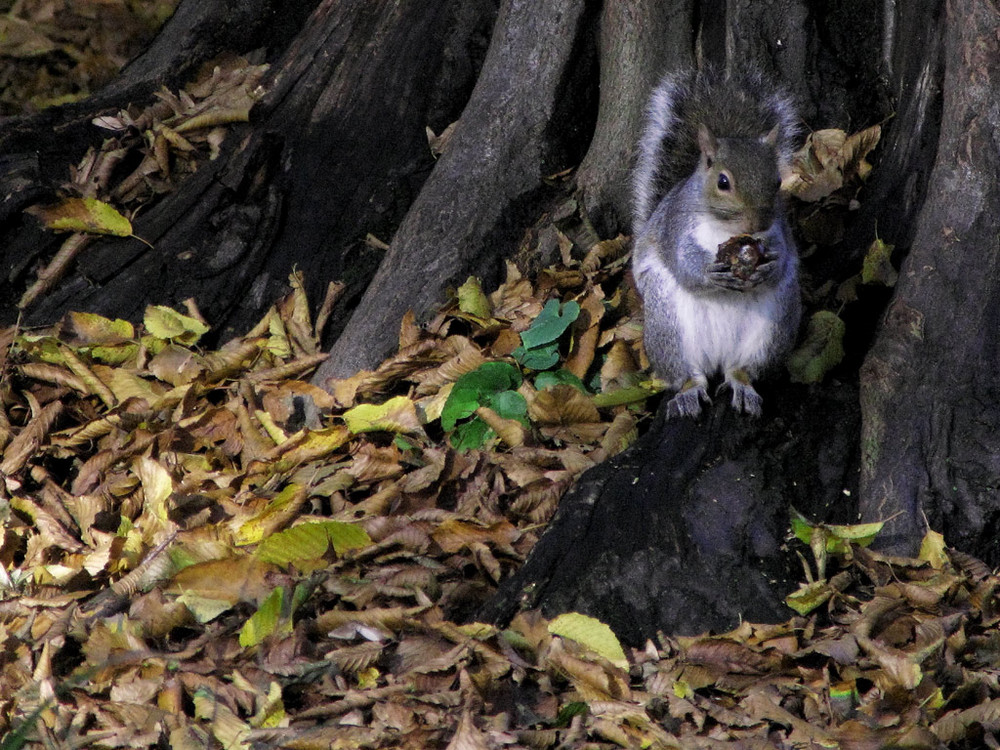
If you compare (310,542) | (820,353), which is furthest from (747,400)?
(310,542)

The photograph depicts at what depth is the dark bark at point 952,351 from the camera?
2541mm

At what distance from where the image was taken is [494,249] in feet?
12.1

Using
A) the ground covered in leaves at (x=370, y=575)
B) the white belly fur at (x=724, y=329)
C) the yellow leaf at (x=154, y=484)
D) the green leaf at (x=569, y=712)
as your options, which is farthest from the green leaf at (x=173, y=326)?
the green leaf at (x=569, y=712)

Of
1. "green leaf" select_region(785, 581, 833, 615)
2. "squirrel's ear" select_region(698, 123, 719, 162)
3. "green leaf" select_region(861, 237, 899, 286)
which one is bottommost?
"green leaf" select_region(785, 581, 833, 615)

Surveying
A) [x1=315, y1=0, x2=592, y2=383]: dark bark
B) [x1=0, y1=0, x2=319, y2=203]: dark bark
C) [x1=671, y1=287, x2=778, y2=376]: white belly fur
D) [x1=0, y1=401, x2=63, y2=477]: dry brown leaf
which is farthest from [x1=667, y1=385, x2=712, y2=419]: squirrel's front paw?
[x1=0, y1=0, x2=319, y2=203]: dark bark

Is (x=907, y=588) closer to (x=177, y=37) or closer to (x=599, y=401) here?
(x=599, y=401)

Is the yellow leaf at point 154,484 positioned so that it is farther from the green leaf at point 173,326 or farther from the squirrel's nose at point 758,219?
the squirrel's nose at point 758,219

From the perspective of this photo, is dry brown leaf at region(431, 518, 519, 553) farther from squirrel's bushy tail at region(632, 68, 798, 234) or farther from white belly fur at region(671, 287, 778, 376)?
squirrel's bushy tail at region(632, 68, 798, 234)

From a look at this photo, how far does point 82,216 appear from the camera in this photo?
12.8 ft

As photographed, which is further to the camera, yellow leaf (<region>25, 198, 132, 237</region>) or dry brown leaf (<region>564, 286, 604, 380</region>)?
yellow leaf (<region>25, 198, 132, 237</region>)

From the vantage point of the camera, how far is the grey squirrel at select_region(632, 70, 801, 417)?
288cm

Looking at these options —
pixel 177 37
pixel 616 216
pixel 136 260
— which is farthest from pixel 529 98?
pixel 177 37

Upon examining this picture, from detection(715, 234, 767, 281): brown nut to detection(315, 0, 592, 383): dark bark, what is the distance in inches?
39.7

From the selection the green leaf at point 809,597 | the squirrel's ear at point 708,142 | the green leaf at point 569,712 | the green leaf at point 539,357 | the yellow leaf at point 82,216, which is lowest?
the green leaf at point 569,712
